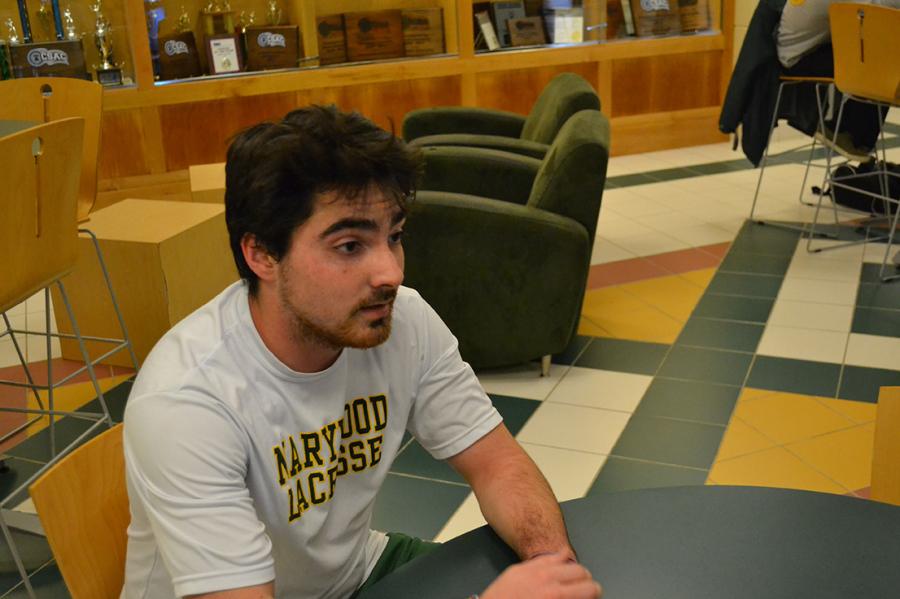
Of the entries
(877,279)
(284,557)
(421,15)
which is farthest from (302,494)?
(421,15)

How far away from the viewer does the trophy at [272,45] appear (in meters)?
5.98

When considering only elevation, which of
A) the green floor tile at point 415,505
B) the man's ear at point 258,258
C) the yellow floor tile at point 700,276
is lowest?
the green floor tile at point 415,505

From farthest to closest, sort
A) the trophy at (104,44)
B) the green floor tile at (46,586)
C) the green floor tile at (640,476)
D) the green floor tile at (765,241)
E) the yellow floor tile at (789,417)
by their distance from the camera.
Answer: the trophy at (104,44)
the green floor tile at (765,241)
the yellow floor tile at (789,417)
the green floor tile at (640,476)
the green floor tile at (46,586)

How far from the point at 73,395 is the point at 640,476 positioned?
2.02 meters

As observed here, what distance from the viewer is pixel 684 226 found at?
17.4 ft

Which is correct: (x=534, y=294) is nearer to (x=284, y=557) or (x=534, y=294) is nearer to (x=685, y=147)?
(x=284, y=557)

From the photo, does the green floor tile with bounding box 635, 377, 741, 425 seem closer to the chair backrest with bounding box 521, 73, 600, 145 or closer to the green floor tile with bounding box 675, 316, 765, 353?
the green floor tile with bounding box 675, 316, 765, 353

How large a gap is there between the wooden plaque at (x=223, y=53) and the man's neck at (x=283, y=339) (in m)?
4.87

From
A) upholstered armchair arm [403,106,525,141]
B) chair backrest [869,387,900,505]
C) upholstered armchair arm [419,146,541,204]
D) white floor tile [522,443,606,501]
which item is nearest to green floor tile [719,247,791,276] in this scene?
upholstered armchair arm [419,146,541,204]

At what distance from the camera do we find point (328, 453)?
4.65 ft

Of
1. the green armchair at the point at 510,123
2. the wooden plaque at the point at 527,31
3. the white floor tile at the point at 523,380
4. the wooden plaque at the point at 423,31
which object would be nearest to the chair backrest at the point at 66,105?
the white floor tile at the point at 523,380

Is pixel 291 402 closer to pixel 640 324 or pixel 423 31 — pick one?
pixel 640 324

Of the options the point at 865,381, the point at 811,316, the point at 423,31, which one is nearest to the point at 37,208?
the point at 865,381

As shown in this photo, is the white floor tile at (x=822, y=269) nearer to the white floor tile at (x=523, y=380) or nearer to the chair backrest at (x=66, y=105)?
the white floor tile at (x=523, y=380)
